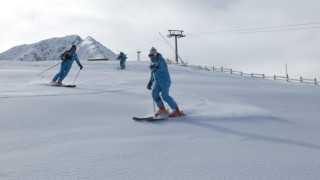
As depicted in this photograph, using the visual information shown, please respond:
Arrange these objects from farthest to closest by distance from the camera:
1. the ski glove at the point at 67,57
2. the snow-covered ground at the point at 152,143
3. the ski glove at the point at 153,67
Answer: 1. the ski glove at the point at 67,57
2. the ski glove at the point at 153,67
3. the snow-covered ground at the point at 152,143

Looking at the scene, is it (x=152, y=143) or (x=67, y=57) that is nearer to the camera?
(x=152, y=143)

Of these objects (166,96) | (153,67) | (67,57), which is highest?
(67,57)

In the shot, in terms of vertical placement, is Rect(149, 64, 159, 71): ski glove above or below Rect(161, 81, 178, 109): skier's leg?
above

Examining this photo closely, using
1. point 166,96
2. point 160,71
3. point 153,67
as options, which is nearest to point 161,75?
point 160,71

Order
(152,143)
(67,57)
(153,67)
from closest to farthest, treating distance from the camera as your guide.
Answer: (152,143), (153,67), (67,57)

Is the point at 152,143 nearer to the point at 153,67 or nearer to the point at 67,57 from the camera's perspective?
the point at 153,67

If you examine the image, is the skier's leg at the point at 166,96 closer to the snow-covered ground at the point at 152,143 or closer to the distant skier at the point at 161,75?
the distant skier at the point at 161,75

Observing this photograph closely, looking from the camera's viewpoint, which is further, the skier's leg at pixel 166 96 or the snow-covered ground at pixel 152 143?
the skier's leg at pixel 166 96

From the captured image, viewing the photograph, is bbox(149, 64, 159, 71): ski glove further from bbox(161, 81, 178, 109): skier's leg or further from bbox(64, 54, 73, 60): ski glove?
bbox(64, 54, 73, 60): ski glove

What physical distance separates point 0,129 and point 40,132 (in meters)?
0.53

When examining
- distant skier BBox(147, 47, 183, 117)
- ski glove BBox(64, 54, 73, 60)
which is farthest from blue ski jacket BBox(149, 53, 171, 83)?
ski glove BBox(64, 54, 73, 60)

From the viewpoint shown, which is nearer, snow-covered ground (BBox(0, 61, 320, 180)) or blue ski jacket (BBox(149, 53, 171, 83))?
snow-covered ground (BBox(0, 61, 320, 180))

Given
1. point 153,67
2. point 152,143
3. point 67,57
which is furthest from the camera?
point 67,57

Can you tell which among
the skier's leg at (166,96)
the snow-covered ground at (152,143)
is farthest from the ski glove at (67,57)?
the skier's leg at (166,96)
